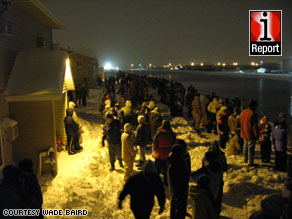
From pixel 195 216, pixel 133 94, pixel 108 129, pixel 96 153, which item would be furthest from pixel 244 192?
pixel 133 94

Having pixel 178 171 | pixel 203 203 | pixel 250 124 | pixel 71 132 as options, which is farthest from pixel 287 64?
pixel 203 203

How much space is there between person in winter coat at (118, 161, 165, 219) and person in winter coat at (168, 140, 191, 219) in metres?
0.63

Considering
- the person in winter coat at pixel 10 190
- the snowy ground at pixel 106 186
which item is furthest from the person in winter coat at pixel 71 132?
the person in winter coat at pixel 10 190

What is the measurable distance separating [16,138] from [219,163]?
575 cm

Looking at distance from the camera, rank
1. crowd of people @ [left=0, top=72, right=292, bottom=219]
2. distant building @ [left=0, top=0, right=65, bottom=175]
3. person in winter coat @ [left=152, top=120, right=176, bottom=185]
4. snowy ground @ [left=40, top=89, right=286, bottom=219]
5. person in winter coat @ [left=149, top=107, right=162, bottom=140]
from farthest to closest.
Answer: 1. person in winter coat @ [left=149, top=107, right=162, bottom=140]
2. distant building @ [left=0, top=0, right=65, bottom=175]
3. person in winter coat @ [left=152, top=120, right=176, bottom=185]
4. snowy ground @ [left=40, top=89, right=286, bottom=219]
5. crowd of people @ [left=0, top=72, right=292, bottom=219]

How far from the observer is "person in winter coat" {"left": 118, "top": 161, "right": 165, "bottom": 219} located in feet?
13.1

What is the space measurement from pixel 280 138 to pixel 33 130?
7082mm

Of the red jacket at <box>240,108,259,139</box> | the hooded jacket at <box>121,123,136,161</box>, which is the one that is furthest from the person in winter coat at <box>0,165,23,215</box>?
the red jacket at <box>240,108,259,139</box>

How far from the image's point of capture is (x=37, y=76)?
7.55m

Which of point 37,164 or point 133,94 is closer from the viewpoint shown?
point 37,164

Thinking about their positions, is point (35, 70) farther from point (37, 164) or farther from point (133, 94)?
point (133, 94)

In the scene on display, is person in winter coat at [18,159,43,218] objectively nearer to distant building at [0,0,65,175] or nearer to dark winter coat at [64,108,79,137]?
distant building at [0,0,65,175]

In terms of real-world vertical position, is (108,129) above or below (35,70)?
below

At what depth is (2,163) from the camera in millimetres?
6871
